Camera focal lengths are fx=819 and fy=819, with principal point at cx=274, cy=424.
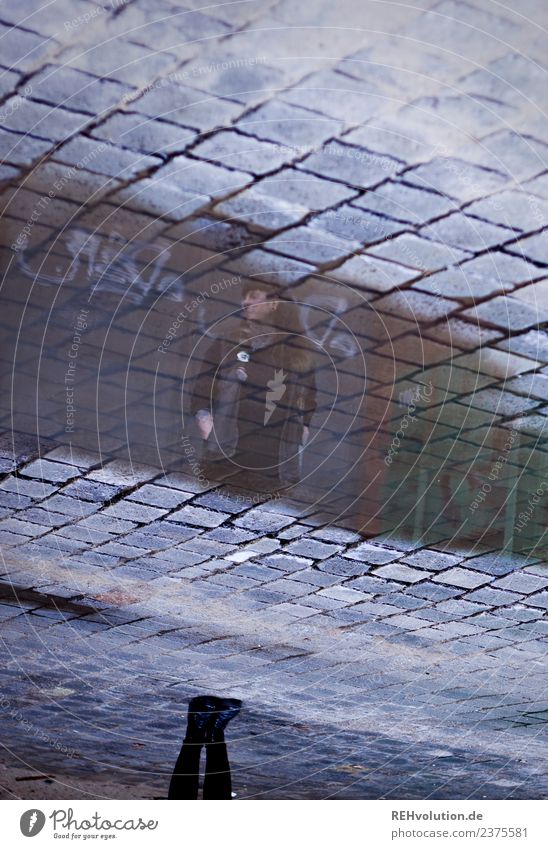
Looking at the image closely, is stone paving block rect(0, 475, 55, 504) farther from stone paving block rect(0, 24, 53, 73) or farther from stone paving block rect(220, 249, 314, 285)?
stone paving block rect(0, 24, 53, 73)

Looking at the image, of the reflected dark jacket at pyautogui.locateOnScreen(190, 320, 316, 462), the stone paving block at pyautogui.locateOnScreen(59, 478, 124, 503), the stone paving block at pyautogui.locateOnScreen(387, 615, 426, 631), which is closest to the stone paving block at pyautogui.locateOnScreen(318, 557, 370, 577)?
the stone paving block at pyautogui.locateOnScreen(387, 615, 426, 631)

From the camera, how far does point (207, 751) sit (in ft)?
4.34

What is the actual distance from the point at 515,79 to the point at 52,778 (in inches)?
46.9

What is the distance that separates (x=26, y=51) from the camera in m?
0.90

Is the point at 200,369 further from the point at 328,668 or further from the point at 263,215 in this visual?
the point at 328,668

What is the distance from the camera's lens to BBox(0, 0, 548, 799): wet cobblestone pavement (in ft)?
3.06

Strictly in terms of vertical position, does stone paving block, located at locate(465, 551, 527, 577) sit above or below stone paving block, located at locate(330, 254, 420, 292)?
A: below

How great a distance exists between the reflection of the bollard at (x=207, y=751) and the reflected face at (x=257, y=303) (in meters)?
0.62

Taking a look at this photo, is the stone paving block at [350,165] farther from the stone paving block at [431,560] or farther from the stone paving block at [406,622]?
the stone paving block at [406,622]

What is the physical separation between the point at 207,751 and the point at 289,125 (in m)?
0.96

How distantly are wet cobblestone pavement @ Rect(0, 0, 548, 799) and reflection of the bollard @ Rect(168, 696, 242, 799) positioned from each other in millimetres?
20
